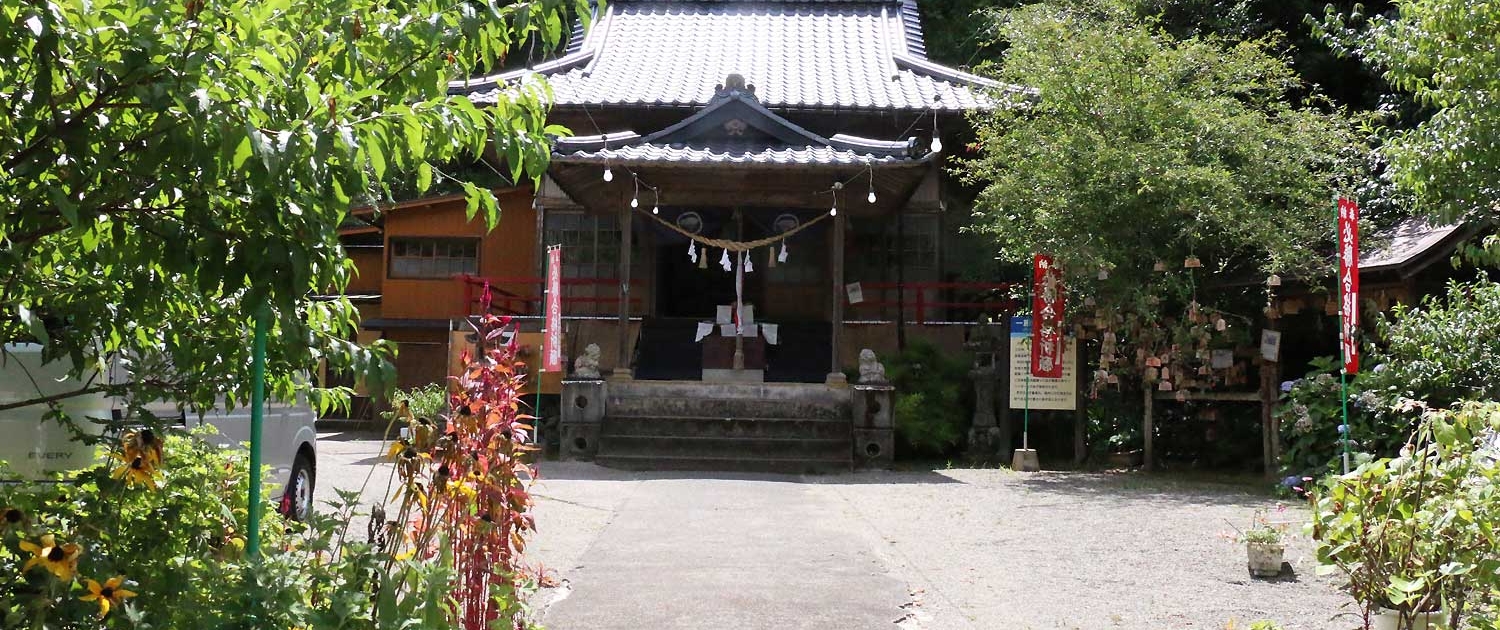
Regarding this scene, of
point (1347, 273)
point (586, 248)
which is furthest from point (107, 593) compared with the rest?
point (586, 248)

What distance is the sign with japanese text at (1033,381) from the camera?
1409cm

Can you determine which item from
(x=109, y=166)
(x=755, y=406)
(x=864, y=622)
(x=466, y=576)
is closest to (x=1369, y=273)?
(x=755, y=406)

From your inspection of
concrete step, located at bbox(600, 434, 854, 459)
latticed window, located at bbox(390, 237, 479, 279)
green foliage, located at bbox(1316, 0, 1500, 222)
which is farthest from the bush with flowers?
latticed window, located at bbox(390, 237, 479, 279)

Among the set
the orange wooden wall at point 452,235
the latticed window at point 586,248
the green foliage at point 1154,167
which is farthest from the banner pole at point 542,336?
the green foliage at point 1154,167

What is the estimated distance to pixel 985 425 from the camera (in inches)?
590

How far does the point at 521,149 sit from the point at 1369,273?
39.6 ft

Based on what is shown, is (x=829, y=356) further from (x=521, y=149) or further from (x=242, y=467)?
(x=521, y=149)

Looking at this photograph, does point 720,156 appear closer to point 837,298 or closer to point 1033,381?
point 837,298

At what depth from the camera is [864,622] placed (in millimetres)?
5586

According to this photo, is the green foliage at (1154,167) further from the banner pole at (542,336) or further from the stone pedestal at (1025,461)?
the banner pole at (542,336)

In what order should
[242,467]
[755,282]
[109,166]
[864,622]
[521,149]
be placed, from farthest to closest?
[755,282], [864,622], [242,467], [521,149], [109,166]

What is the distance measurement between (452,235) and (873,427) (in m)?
9.17

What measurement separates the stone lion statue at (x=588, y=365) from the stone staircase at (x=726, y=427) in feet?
1.08

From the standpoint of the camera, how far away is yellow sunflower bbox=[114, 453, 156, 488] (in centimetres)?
325
